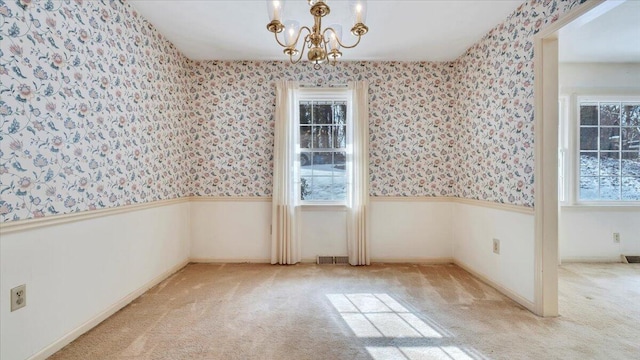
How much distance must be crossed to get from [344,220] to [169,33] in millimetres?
2846

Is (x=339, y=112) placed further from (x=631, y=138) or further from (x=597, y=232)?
(x=631, y=138)

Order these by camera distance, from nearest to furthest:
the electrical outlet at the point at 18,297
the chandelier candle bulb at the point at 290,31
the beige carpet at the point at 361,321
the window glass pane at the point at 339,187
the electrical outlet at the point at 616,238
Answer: the electrical outlet at the point at 18,297, the beige carpet at the point at 361,321, the chandelier candle bulb at the point at 290,31, the electrical outlet at the point at 616,238, the window glass pane at the point at 339,187

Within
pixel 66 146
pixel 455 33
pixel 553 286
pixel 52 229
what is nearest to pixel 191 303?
pixel 52 229

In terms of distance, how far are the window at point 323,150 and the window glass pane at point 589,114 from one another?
309 centimetres

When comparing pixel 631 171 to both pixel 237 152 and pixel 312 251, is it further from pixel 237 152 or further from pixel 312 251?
pixel 237 152

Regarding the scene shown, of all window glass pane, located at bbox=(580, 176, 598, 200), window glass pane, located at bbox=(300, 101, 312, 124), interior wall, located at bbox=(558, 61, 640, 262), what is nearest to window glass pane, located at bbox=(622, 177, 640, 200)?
interior wall, located at bbox=(558, 61, 640, 262)

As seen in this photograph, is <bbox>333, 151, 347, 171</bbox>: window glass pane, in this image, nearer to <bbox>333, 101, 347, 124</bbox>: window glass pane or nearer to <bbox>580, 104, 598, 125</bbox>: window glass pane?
<bbox>333, 101, 347, 124</bbox>: window glass pane

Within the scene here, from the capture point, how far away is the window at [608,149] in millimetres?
3752

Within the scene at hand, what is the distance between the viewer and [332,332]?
2.04 m

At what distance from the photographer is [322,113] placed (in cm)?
380

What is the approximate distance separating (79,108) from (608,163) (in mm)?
5682

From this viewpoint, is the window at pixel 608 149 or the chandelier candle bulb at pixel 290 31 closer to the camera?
the chandelier candle bulb at pixel 290 31

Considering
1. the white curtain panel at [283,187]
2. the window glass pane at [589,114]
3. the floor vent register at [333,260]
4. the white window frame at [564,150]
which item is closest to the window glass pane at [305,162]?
the white curtain panel at [283,187]

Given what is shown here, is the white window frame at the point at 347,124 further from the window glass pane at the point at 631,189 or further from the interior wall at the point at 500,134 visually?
the window glass pane at the point at 631,189
